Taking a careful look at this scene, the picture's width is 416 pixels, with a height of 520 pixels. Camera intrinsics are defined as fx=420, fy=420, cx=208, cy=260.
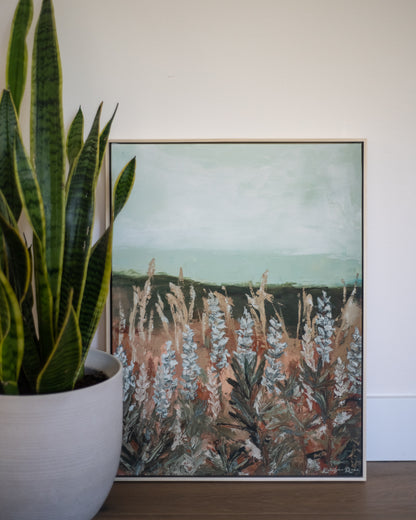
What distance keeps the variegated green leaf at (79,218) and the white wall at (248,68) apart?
315 mm

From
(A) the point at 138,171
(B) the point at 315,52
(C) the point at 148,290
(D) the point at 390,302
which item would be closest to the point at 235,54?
(B) the point at 315,52

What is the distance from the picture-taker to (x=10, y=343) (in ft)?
2.87

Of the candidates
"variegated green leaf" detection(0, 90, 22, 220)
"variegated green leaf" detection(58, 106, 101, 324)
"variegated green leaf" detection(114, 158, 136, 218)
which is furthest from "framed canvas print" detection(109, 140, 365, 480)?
"variegated green leaf" detection(0, 90, 22, 220)

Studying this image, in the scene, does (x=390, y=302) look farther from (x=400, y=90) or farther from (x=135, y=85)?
(x=135, y=85)

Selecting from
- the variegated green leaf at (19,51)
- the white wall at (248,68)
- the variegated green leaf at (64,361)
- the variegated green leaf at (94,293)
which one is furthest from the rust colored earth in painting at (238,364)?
the variegated green leaf at (19,51)

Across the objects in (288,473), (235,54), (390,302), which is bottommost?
(288,473)

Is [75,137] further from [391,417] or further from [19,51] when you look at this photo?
[391,417]

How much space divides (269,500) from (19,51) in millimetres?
1396

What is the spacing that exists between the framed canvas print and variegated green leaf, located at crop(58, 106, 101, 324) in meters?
0.25

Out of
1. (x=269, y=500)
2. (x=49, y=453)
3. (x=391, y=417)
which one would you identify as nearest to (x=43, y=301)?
(x=49, y=453)

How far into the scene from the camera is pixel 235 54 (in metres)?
1.26

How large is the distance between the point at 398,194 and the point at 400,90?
31cm

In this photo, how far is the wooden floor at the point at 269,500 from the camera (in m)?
1.09

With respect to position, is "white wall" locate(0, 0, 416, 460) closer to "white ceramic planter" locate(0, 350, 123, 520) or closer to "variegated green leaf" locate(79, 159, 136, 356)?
"variegated green leaf" locate(79, 159, 136, 356)
